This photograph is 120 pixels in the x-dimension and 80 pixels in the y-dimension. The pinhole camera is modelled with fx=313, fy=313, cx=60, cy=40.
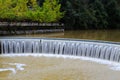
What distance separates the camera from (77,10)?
35969 mm

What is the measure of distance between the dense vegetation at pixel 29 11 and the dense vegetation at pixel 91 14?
4.53 ft

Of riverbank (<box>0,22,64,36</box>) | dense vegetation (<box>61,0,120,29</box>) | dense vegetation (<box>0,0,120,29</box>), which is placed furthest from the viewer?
dense vegetation (<box>61,0,120,29</box>)

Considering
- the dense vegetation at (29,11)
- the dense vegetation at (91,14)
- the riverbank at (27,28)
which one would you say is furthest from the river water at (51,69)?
the dense vegetation at (91,14)

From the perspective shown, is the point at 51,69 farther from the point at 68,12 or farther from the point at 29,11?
the point at 68,12

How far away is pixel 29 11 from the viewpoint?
99.6ft

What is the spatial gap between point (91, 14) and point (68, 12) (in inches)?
175

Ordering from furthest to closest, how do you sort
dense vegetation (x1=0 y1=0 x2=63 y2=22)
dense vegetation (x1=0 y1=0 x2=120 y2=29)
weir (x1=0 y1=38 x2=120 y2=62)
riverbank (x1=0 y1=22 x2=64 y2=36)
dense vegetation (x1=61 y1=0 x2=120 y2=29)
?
dense vegetation (x1=61 y1=0 x2=120 y2=29) < dense vegetation (x1=0 y1=0 x2=120 y2=29) < dense vegetation (x1=0 y1=0 x2=63 y2=22) < riverbank (x1=0 y1=22 x2=64 y2=36) < weir (x1=0 y1=38 x2=120 y2=62)

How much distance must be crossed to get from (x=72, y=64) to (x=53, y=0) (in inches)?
679

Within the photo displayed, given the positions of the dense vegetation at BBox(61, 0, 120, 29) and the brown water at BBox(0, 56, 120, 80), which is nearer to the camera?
the brown water at BBox(0, 56, 120, 80)

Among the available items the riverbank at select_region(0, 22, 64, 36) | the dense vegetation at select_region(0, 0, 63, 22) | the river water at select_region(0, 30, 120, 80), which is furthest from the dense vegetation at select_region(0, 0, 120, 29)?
the river water at select_region(0, 30, 120, 80)

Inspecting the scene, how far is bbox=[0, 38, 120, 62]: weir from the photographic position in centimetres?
1919

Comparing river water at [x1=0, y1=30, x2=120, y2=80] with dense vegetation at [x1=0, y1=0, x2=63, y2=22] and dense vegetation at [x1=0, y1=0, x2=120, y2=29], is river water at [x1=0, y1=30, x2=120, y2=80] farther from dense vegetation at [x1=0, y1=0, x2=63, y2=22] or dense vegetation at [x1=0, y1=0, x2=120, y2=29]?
dense vegetation at [x1=0, y1=0, x2=120, y2=29]

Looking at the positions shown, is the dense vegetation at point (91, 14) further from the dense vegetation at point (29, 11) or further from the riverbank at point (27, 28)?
the riverbank at point (27, 28)

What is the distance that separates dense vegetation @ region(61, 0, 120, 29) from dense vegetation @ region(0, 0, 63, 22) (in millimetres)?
1381
